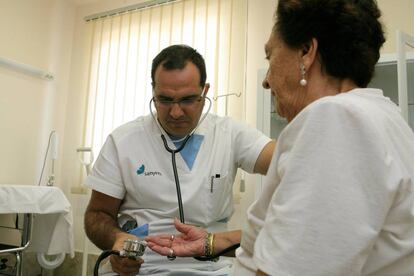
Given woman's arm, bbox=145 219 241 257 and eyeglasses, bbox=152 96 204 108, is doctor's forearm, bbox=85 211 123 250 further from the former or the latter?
eyeglasses, bbox=152 96 204 108

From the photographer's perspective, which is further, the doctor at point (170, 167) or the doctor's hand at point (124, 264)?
the doctor at point (170, 167)

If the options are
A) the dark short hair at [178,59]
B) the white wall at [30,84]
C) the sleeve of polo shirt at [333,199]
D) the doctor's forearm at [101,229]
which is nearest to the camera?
the sleeve of polo shirt at [333,199]

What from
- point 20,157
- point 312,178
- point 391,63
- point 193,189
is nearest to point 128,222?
point 193,189

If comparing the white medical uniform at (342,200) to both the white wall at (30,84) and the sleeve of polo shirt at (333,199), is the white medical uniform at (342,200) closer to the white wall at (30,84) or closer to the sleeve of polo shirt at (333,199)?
the sleeve of polo shirt at (333,199)

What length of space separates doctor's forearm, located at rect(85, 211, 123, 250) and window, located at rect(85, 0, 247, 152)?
1.43 m

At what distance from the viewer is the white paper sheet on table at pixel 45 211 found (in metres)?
2.17

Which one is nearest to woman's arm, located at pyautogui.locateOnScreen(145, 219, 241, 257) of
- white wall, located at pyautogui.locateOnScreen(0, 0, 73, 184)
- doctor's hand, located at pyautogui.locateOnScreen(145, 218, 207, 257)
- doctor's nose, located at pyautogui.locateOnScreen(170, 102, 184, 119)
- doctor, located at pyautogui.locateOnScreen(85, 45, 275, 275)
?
doctor's hand, located at pyautogui.locateOnScreen(145, 218, 207, 257)

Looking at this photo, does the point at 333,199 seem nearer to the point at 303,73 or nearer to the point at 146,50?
the point at 303,73

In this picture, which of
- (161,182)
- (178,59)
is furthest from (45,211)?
(178,59)

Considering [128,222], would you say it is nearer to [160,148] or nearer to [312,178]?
[160,148]

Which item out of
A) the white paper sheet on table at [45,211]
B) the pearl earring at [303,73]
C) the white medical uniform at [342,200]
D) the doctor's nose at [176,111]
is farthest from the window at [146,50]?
the white medical uniform at [342,200]

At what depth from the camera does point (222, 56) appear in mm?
2604

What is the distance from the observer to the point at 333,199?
48cm

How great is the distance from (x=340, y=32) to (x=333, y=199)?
331mm
